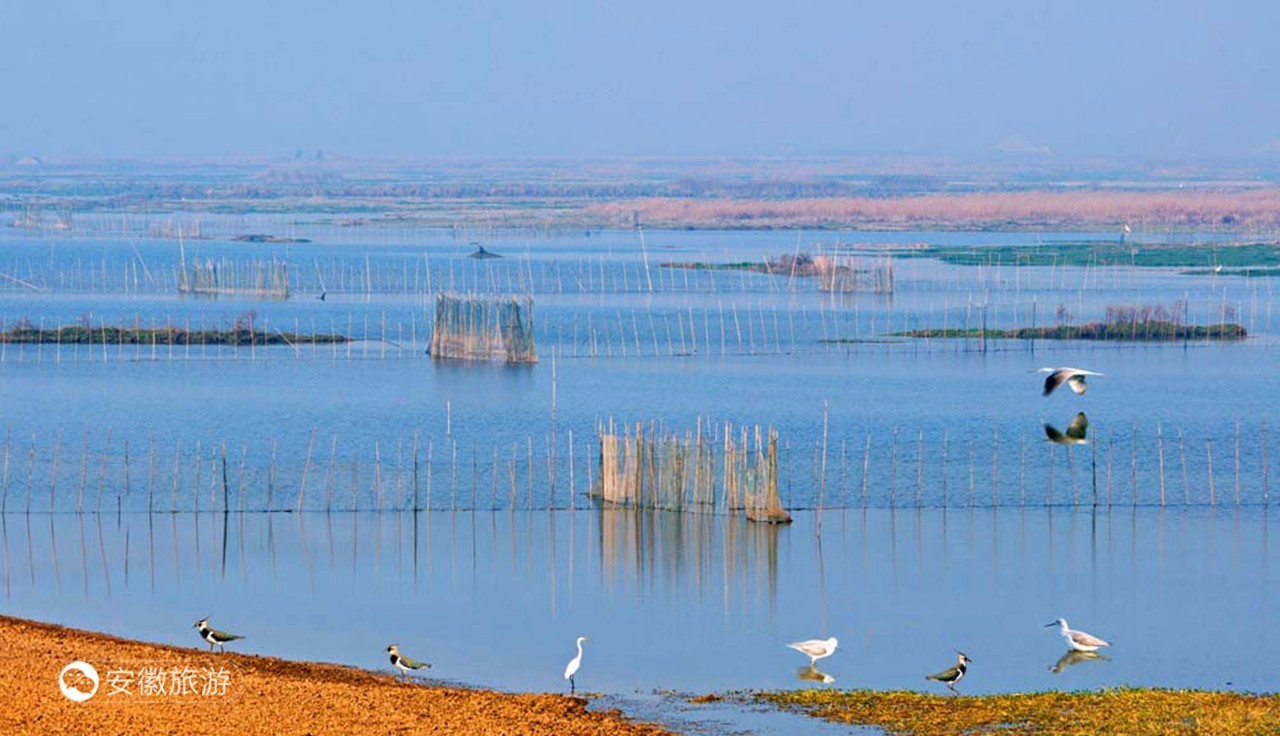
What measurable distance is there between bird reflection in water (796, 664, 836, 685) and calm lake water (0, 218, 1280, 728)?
4.3 inches

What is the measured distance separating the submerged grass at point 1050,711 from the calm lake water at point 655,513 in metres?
1.51

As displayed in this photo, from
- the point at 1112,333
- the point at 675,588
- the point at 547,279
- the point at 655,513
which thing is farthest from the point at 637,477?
the point at 547,279

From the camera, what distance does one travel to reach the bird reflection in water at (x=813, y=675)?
1548 centimetres

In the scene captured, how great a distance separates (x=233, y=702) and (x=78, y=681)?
1100mm

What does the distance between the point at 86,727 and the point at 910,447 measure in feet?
63.8

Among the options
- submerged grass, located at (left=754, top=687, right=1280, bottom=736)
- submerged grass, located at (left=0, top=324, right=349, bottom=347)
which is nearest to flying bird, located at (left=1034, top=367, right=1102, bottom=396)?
submerged grass, located at (left=754, top=687, right=1280, bottom=736)

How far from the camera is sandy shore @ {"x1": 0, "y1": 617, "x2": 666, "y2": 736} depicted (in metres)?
11.8

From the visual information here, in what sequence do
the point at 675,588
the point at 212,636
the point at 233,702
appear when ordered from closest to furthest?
the point at 233,702, the point at 212,636, the point at 675,588

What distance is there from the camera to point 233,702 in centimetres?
1260

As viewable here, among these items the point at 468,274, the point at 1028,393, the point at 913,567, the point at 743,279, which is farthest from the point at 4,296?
the point at 913,567

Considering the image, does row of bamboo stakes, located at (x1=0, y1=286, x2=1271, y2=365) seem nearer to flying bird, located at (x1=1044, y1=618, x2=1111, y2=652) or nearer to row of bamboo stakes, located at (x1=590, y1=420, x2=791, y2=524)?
row of bamboo stakes, located at (x1=590, y1=420, x2=791, y2=524)

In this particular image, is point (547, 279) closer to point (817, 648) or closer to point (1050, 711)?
point (817, 648)

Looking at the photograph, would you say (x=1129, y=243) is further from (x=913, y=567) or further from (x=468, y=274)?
(x=913, y=567)

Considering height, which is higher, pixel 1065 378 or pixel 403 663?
pixel 1065 378
